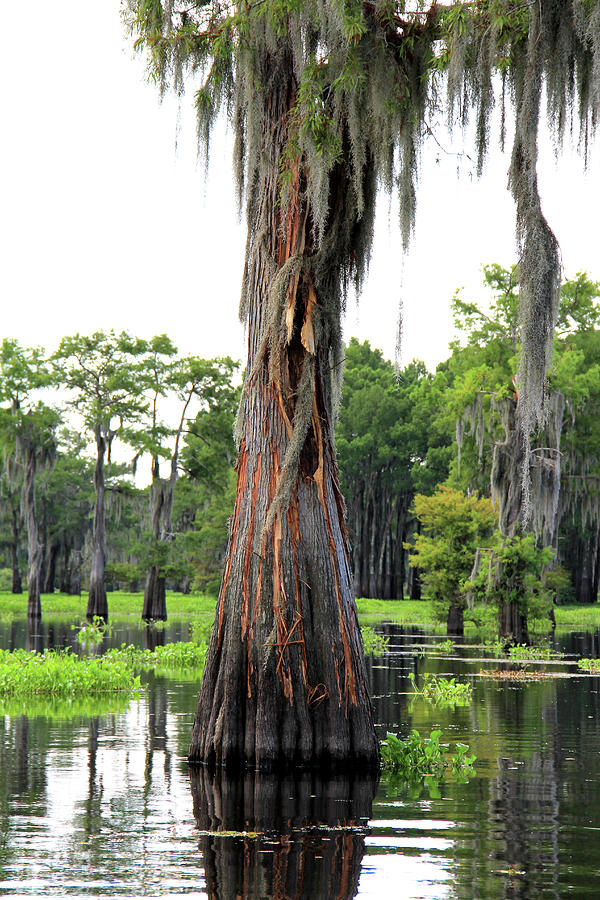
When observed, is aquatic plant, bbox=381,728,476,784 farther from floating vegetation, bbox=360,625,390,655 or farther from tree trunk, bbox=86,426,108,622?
tree trunk, bbox=86,426,108,622

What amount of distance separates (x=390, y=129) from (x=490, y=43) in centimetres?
115

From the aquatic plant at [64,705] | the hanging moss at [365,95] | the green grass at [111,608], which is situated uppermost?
the hanging moss at [365,95]

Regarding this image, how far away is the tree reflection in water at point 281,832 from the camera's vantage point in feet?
19.4

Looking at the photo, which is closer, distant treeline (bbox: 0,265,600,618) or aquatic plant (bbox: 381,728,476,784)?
aquatic plant (bbox: 381,728,476,784)

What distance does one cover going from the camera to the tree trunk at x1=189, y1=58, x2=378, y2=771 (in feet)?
30.3

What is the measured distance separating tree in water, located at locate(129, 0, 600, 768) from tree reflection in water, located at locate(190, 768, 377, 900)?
1.32 ft

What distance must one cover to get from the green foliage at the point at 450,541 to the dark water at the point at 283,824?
25090 millimetres

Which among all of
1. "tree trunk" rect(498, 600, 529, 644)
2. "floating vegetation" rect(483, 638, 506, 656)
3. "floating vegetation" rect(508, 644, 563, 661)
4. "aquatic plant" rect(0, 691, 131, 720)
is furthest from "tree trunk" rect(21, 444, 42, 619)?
"aquatic plant" rect(0, 691, 131, 720)

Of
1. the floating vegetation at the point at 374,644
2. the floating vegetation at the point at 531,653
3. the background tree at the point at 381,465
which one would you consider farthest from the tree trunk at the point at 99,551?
the background tree at the point at 381,465

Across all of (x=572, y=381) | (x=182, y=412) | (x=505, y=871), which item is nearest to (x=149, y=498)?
(x=182, y=412)

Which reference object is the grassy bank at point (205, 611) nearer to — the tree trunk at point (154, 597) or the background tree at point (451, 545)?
the tree trunk at point (154, 597)

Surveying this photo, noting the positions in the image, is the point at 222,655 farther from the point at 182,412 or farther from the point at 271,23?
the point at 182,412

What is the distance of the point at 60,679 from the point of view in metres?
16.8

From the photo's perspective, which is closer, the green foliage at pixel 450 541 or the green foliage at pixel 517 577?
the green foliage at pixel 517 577
